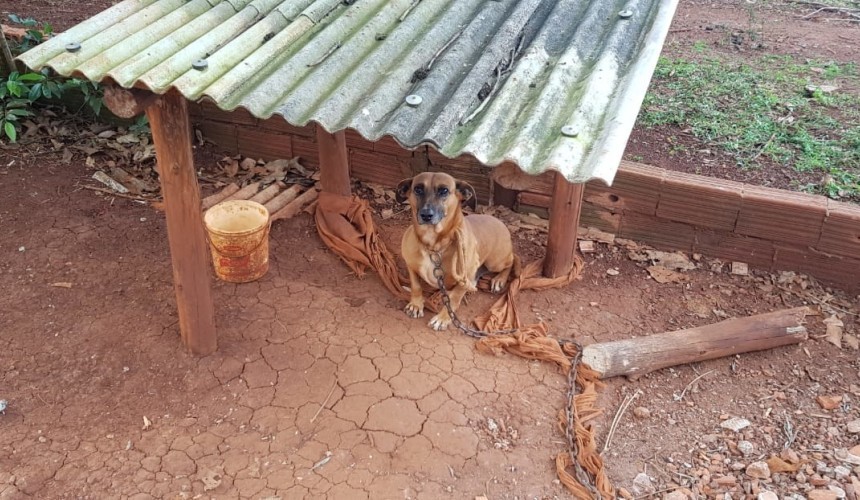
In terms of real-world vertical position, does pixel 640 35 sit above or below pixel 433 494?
above

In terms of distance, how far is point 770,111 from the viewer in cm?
641

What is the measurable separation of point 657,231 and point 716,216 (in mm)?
460

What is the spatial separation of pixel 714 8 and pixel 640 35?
590 cm

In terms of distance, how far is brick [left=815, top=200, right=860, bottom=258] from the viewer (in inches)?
194

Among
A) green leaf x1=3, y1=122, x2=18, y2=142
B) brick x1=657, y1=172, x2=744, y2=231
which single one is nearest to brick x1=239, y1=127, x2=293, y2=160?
green leaf x1=3, y1=122, x2=18, y2=142

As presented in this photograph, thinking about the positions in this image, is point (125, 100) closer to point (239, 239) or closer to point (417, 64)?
point (417, 64)

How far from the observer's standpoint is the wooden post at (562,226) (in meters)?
4.90

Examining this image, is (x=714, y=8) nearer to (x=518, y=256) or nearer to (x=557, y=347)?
(x=518, y=256)

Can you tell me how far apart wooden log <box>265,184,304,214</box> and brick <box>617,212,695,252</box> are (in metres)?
2.78

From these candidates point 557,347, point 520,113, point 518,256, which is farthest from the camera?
point 518,256

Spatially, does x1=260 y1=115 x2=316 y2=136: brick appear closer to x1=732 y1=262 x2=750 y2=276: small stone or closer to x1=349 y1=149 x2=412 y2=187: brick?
x1=349 y1=149 x2=412 y2=187: brick

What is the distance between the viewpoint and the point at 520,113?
3152mm

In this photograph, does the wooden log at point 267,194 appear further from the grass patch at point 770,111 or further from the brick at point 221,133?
the grass patch at point 770,111

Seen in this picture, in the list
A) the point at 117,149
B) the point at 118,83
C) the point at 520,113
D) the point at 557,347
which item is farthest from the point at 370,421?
the point at 117,149
